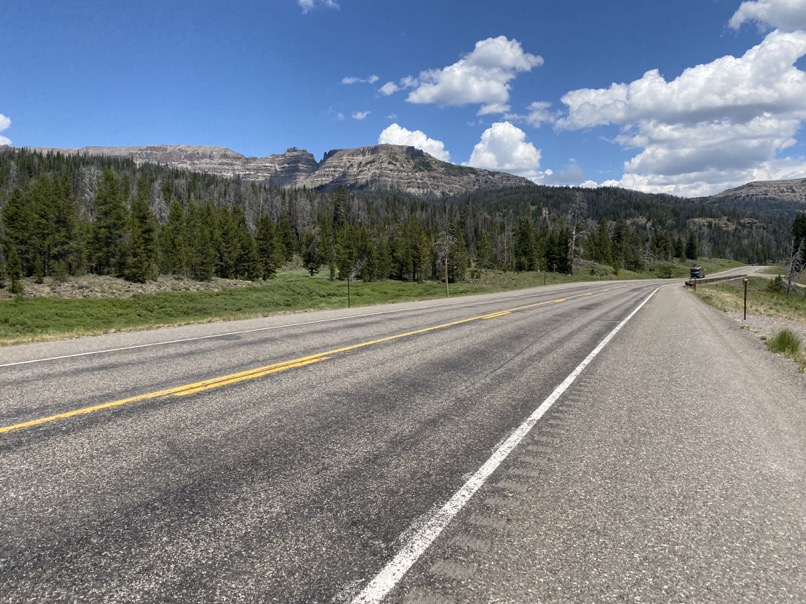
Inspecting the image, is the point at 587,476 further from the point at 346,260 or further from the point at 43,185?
the point at 43,185

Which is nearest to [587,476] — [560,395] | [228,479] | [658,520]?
[658,520]

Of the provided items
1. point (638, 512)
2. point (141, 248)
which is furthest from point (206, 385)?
point (141, 248)

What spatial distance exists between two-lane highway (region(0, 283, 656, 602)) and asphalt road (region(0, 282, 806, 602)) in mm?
22

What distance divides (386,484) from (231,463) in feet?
5.02

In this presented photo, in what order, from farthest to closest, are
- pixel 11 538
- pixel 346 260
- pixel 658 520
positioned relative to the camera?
pixel 346 260
pixel 658 520
pixel 11 538

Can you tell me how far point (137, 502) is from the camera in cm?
339

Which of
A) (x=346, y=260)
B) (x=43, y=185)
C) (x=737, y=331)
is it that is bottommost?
(x=737, y=331)

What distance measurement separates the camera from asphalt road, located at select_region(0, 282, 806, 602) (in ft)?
8.64

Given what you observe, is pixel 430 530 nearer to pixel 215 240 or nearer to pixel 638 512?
pixel 638 512

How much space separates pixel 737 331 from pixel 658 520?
15.7 meters

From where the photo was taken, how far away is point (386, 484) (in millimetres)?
3744

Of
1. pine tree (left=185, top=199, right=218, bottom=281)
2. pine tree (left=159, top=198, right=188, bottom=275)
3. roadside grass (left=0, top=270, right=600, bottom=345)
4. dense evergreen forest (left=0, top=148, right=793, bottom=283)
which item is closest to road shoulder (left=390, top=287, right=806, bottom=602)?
roadside grass (left=0, top=270, right=600, bottom=345)

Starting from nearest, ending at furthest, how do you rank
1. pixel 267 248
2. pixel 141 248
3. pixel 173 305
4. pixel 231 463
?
pixel 231 463, pixel 173 305, pixel 141 248, pixel 267 248

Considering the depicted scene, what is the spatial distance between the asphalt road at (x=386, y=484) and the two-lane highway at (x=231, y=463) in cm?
2
